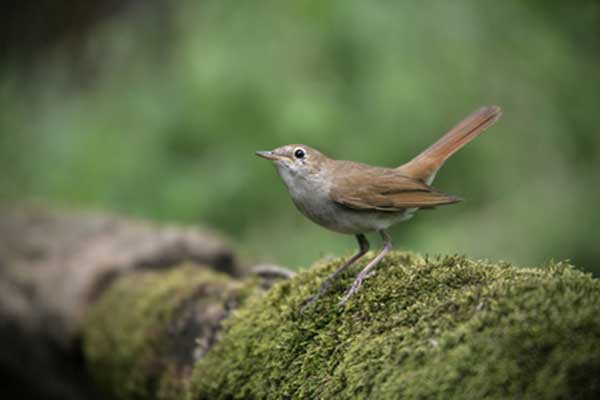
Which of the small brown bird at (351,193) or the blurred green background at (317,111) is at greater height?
the blurred green background at (317,111)

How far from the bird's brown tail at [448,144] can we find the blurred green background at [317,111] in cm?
298

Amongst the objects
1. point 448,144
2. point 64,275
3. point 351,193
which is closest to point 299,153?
point 351,193

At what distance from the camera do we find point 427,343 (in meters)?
2.08

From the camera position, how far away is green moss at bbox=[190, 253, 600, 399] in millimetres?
1820

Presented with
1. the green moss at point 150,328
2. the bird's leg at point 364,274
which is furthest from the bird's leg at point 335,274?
the green moss at point 150,328

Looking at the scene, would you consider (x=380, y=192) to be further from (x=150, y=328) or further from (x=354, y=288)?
(x=150, y=328)

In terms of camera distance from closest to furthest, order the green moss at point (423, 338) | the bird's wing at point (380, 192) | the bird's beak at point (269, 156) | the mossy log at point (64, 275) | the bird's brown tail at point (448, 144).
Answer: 1. the green moss at point (423, 338)
2. the bird's wing at point (380, 192)
3. the bird's beak at point (269, 156)
4. the bird's brown tail at point (448, 144)
5. the mossy log at point (64, 275)

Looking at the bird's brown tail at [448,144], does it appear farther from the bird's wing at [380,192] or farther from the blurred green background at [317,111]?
the blurred green background at [317,111]

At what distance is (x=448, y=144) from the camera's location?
3637 millimetres

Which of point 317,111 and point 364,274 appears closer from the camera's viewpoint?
point 364,274

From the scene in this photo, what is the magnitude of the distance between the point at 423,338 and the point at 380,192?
1314mm

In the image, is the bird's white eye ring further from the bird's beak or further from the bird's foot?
the bird's foot

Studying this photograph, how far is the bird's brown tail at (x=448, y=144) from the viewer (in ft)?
11.9

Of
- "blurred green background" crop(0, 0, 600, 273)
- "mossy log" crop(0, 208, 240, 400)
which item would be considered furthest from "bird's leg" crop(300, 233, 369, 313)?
"blurred green background" crop(0, 0, 600, 273)
